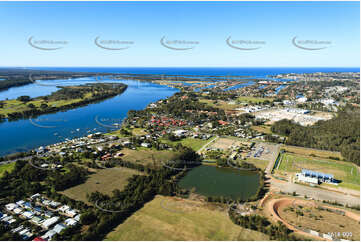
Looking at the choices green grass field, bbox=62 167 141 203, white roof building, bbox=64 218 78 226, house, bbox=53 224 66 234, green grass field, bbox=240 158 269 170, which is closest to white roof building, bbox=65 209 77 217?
white roof building, bbox=64 218 78 226

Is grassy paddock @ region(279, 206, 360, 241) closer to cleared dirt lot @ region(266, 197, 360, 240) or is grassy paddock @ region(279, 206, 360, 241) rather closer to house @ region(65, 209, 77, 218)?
cleared dirt lot @ region(266, 197, 360, 240)

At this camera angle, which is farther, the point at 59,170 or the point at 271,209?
the point at 59,170

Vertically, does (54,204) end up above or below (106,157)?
below

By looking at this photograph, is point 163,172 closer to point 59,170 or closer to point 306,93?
point 59,170

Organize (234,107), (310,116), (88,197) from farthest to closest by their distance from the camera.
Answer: (234,107) < (310,116) < (88,197)

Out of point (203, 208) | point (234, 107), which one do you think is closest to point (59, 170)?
point (203, 208)

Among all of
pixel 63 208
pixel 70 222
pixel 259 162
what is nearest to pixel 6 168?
pixel 63 208

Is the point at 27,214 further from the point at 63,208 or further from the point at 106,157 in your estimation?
the point at 106,157

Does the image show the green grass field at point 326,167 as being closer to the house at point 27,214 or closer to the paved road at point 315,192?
the paved road at point 315,192
